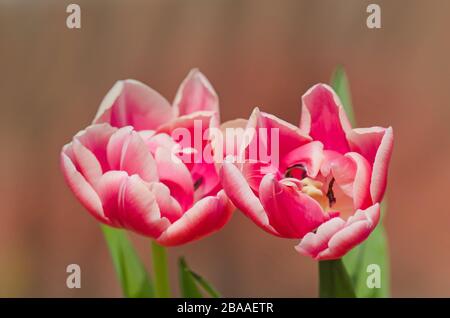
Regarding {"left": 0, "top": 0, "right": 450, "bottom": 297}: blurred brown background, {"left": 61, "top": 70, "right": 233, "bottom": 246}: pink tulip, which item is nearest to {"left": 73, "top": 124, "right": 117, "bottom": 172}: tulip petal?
{"left": 61, "top": 70, "right": 233, "bottom": 246}: pink tulip

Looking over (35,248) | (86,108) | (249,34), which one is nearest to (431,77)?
(249,34)

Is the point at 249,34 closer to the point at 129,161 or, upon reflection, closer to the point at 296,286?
the point at 296,286

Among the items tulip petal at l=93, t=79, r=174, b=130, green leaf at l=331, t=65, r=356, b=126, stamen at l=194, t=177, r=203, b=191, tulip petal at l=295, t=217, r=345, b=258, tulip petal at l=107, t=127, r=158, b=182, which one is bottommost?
tulip petal at l=295, t=217, r=345, b=258

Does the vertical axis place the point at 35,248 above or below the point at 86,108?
below

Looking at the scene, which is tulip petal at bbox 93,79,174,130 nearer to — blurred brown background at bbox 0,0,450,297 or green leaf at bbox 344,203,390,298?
green leaf at bbox 344,203,390,298

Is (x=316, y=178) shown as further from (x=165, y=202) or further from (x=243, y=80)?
(x=243, y=80)

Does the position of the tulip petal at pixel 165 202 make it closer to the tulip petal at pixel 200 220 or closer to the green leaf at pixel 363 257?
the tulip petal at pixel 200 220
